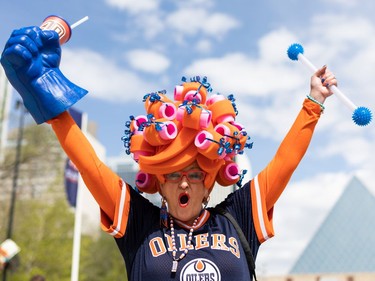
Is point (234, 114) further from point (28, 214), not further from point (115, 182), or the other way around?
point (28, 214)

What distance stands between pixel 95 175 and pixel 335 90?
129cm

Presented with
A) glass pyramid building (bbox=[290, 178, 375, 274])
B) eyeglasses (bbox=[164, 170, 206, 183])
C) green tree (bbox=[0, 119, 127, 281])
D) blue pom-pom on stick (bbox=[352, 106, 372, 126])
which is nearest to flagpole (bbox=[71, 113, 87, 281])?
eyeglasses (bbox=[164, 170, 206, 183])

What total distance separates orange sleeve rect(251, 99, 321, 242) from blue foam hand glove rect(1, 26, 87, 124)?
3.37 feet

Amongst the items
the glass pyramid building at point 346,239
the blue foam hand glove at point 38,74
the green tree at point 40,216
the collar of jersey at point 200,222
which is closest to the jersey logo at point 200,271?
the collar of jersey at point 200,222

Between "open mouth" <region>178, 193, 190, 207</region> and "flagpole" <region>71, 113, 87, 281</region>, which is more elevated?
"flagpole" <region>71, 113, 87, 281</region>

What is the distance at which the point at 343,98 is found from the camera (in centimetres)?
255

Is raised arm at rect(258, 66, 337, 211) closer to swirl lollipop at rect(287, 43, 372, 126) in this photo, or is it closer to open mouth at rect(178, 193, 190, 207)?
swirl lollipop at rect(287, 43, 372, 126)

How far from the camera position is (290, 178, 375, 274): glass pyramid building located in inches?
1639

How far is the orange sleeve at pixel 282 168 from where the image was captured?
2.59m

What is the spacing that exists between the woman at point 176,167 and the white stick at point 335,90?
39mm

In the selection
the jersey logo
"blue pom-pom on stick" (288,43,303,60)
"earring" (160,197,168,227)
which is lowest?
the jersey logo

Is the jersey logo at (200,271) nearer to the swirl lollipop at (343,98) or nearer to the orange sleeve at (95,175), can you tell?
the orange sleeve at (95,175)

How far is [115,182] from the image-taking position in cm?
258

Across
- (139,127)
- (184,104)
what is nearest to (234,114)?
(184,104)
